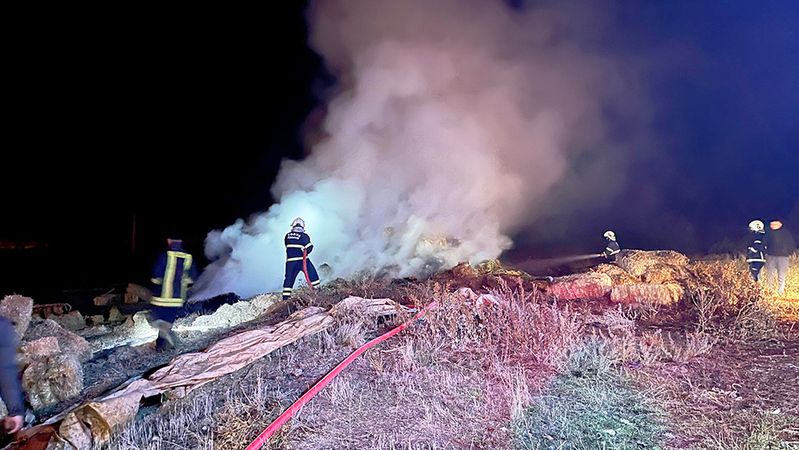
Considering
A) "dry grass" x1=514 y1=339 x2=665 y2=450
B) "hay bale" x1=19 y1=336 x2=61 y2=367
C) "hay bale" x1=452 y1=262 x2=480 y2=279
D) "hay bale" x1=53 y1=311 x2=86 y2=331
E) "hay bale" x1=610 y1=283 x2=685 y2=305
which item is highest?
"hay bale" x1=452 y1=262 x2=480 y2=279

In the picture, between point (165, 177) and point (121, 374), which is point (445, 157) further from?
point (165, 177)

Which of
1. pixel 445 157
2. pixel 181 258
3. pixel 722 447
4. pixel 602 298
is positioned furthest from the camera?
pixel 445 157

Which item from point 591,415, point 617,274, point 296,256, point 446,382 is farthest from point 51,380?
point 617,274

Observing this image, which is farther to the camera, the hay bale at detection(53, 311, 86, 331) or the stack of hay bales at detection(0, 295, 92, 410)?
the hay bale at detection(53, 311, 86, 331)

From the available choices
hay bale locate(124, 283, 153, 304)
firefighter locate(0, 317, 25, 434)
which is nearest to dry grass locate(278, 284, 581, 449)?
firefighter locate(0, 317, 25, 434)

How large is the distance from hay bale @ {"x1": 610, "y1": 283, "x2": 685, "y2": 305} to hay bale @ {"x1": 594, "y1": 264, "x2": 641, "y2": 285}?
45cm

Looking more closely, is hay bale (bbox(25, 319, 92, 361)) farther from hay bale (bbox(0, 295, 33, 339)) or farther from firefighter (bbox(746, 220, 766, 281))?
firefighter (bbox(746, 220, 766, 281))

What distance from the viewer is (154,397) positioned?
3863 mm

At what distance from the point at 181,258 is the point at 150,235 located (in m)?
17.3

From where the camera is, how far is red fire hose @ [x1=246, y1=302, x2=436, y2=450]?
303 centimetres

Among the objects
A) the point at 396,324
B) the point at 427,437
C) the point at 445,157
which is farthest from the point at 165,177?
the point at 427,437

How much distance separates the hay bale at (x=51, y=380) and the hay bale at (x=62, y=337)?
942mm

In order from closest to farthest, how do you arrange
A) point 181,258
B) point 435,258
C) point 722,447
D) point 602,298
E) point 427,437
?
1. point 722,447
2. point 427,437
3. point 181,258
4. point 602,298
5. point 435,258

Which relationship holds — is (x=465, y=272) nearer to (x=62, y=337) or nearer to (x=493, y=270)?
(x=493, y=270)
